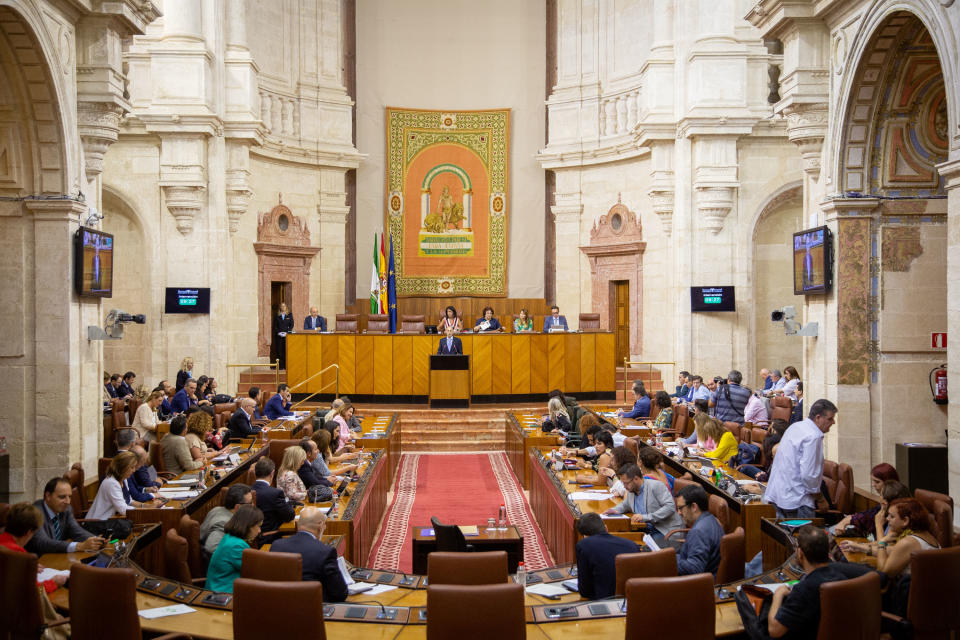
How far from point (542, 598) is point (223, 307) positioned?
39.9 ft

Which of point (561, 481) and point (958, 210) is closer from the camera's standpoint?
point (958, 210)

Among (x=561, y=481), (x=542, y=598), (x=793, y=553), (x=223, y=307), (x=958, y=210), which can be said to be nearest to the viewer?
(x=542, y=598)

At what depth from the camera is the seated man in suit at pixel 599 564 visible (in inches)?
186

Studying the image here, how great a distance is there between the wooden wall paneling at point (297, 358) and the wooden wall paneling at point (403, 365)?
1.64m

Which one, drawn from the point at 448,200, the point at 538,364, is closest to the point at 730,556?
the point at 538,364

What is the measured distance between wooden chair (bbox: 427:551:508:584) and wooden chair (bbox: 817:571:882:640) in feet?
5.22

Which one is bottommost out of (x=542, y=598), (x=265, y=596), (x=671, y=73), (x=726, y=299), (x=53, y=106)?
(x=542, y=598)

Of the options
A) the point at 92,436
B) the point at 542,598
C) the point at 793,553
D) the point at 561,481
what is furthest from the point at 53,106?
the point at 793,553

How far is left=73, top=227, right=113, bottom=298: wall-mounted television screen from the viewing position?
8.55 metres

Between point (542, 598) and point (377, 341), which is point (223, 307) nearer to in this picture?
point (377, 341)

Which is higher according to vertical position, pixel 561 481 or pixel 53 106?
pixel 53 106

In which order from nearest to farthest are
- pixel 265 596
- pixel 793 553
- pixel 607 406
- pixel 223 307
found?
pixel 265 596
pixel 793 553
pixel 607 406
pixel 223 307

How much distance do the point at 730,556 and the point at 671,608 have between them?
1.45 metres

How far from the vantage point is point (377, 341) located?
49.1ft
